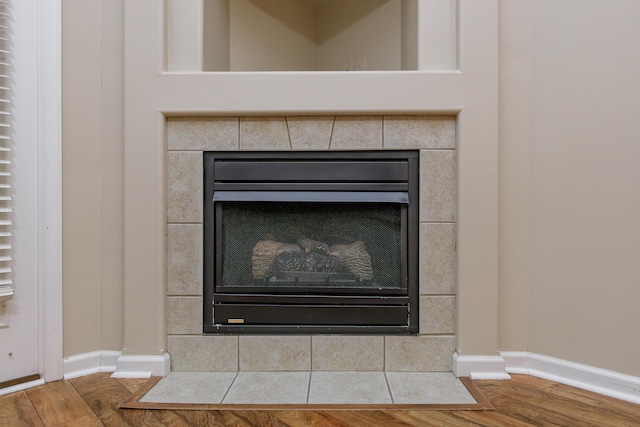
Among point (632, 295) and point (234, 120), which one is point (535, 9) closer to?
point (632, 295)

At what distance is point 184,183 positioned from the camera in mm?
1423

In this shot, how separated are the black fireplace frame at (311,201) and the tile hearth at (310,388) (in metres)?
0.16

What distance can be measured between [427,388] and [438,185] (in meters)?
0.71

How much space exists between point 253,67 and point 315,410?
1.49 meters

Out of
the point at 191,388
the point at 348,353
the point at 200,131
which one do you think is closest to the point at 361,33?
the point at 200,131

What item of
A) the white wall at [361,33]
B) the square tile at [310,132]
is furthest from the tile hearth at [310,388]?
the white wall at [361,33]

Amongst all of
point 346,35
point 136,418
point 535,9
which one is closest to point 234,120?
point 346,35

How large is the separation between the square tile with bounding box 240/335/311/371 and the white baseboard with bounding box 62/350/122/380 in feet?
1.58

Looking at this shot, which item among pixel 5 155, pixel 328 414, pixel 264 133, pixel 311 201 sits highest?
pixel 264 133

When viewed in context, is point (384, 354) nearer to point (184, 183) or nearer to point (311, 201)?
point (311, 201)

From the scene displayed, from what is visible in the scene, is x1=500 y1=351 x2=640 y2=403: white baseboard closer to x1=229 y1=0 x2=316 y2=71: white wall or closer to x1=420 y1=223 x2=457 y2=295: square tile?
x1=420 y1=223 x2=457 y2=295: square tile

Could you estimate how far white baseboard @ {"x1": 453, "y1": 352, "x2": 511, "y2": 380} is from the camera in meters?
1.36

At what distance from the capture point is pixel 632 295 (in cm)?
124

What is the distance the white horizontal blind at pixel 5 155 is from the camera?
1.28m
